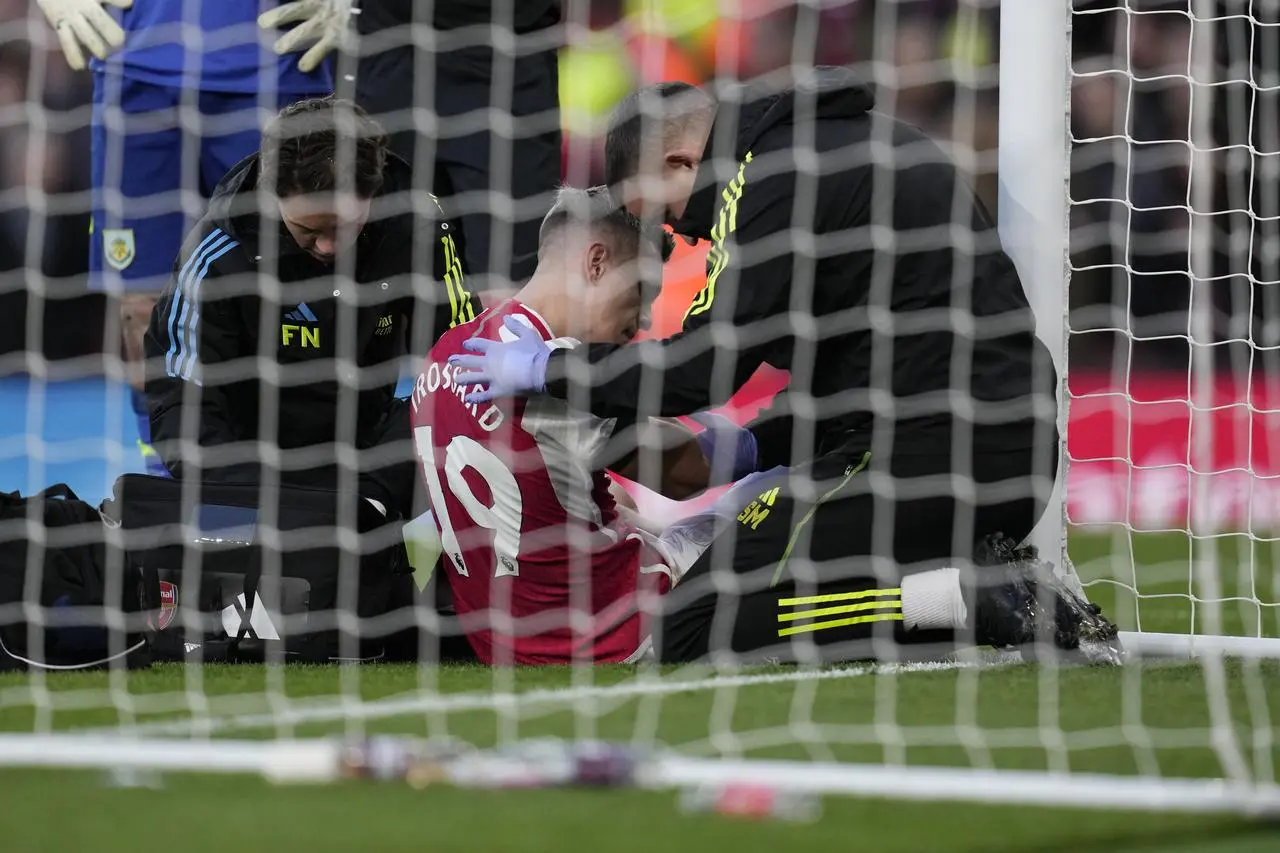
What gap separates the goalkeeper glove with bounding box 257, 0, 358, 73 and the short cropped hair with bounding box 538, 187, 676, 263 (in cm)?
148

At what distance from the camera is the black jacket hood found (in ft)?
11.6

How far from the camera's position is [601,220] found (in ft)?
11.8

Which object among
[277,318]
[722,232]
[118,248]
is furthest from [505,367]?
[118,248]

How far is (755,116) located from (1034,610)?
1.14 meters

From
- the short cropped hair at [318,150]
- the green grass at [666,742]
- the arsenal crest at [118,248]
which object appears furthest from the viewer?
the arsenal crest at [118,248]

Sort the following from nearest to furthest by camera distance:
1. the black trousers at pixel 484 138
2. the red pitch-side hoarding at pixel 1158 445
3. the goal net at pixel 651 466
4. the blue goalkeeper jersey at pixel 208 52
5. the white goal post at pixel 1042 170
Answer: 1. the goal net at pixel 651 466
2. the white goal post at pixel 1042 170
3. the black trousers at pixel 484 138
4. the blue goalkeeper jersey at pixel 208 52
5. the red pitch-side hoarding at pixel 1158 445

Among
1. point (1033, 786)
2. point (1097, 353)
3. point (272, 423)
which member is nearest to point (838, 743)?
point (1033, 786)

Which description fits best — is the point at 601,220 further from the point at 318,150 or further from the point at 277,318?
the point at 277,318

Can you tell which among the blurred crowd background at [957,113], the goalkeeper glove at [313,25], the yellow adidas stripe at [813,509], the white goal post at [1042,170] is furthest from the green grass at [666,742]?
the blurred crowd background at [957,113]

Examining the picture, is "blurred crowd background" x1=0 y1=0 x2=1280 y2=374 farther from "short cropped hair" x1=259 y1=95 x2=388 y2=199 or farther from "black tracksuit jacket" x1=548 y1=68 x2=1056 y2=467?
"black tracksuit jacket" x1=548 y1=68 x2=1056 y2=467

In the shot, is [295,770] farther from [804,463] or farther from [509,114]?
[509,114]

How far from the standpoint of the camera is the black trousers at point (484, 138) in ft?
15.3

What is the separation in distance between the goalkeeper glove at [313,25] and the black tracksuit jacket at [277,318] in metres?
0.60

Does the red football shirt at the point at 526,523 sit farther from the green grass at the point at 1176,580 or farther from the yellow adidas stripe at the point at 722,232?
the green grass at the point at 1176,580
